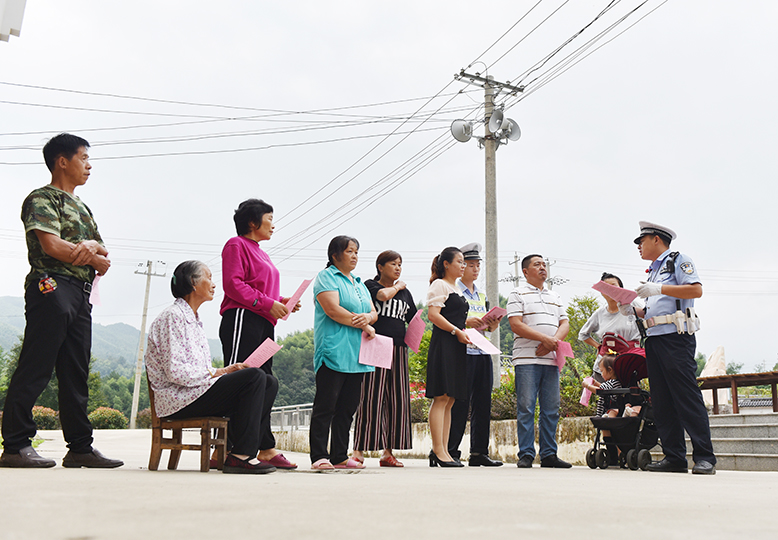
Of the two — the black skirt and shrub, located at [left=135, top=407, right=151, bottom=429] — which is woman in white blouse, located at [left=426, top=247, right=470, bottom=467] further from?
shrub, located at [left=135, top=407, right=151, bottom=429]

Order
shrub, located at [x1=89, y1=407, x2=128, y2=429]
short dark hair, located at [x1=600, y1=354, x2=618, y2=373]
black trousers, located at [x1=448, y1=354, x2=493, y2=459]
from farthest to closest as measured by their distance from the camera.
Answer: shrub, located at [x1=89, y1=407, x2=128, y2=429], short dark hair, located at [x1=600, y1=354, x2=618, y2=373], black trousers, located at [x1=448, y1=354, x2=493, y2=459]

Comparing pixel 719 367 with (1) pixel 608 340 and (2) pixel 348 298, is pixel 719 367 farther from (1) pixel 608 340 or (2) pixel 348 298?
(2) pixel 348 298

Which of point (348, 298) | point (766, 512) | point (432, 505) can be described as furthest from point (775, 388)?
point (432, 505)

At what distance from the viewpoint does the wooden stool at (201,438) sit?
360cm

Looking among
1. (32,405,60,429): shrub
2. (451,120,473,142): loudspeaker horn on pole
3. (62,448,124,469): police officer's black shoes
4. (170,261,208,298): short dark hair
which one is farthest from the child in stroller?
(32,405,60,429): shrub

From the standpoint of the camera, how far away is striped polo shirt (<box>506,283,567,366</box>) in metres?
5.65

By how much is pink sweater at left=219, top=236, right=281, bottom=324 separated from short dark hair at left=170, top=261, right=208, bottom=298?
23 cm

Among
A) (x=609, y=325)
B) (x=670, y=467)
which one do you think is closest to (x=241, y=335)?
(x=670, y=467)

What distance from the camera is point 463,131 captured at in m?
13.0

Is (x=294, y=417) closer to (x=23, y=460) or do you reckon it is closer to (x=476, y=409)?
(x=476, y=409)

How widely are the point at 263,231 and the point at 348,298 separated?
2.37 ft

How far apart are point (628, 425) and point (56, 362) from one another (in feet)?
14.0

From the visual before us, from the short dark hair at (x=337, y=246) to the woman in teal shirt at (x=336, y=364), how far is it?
5.1 inches

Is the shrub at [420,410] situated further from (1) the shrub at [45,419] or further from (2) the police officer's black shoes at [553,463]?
(1) the shrub at [45,419]
